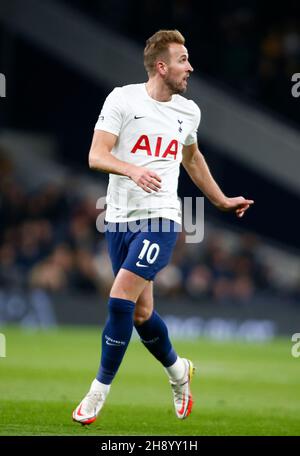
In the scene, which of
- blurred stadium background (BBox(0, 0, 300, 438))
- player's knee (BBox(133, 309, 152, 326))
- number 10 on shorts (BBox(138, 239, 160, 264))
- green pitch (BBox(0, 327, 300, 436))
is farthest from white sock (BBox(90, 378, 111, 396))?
blurred stadium background (BBox(0, 0, 300, 438))

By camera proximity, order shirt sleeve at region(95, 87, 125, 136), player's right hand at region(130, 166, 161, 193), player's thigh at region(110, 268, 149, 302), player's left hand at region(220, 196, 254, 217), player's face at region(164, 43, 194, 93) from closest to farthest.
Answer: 1. player's right hand at region(130, 166, 161, 193)
2. player's thigh at region(110, 268, 149, 302)
3. shirt sleeve at region(95, 87, 125, 136)
4. player's face at region(164, 43, 194, 93)
5. player's left hand at region(220, 196, 254, 217)

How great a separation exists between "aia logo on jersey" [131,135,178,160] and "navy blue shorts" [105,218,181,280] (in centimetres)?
49

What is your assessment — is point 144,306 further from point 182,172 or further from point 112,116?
point 182,172

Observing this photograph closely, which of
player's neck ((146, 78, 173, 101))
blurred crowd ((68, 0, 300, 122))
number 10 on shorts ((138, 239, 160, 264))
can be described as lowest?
number 10 on shorts ((138, 239, 160, 264))

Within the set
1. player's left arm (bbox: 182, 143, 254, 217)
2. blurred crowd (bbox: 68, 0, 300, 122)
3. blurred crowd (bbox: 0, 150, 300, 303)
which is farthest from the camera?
blurred crowd (bbox: 68, 0, 300, 122)

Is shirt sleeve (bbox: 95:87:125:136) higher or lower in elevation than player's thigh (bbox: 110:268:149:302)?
higher

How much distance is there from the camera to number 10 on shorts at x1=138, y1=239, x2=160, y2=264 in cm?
785

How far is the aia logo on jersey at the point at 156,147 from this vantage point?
26.4 ft

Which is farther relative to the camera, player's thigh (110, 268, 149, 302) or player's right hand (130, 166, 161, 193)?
player's thigh (110, 268, 149, 302)

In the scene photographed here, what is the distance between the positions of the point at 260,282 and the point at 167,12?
240 inches

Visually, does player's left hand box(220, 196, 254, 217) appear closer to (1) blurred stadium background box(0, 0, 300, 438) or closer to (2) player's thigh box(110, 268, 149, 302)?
(2) player's thigh box(110, 268, 149, 302)

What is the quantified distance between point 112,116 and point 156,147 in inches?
16.1
